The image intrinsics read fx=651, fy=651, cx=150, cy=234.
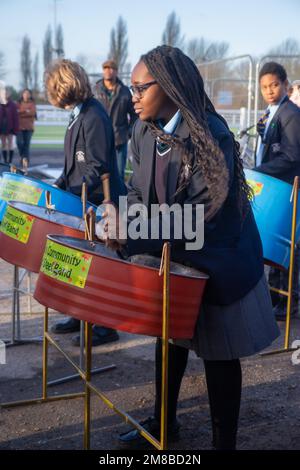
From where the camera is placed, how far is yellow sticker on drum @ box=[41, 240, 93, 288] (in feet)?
5.42

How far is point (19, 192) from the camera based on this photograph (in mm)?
2746

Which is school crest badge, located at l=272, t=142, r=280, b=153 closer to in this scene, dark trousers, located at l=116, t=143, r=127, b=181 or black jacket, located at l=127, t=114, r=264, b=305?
black jacket, located at l=127, t=114, r=264, b=305

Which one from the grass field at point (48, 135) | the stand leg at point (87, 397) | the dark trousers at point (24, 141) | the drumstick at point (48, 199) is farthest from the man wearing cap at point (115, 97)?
the grass field at point (48, 135)

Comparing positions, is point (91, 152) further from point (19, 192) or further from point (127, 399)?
point (127, 399)

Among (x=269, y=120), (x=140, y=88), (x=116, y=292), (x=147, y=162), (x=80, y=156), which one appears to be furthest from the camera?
(x=269, y=120)

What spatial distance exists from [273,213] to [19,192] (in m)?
1.13

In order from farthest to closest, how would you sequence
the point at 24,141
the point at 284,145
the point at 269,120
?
1. the point at 24,141
2. the point at 269,120
3. the point at 284,145

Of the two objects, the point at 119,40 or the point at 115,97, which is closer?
the point at 115,97

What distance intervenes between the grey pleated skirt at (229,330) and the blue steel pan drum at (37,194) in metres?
0.99

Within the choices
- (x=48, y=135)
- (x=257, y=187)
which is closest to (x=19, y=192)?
(x=257, y=187)

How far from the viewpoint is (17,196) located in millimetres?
2744

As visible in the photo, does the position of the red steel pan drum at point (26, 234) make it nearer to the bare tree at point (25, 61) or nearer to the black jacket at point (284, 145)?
the black jacket at point (284, 145)

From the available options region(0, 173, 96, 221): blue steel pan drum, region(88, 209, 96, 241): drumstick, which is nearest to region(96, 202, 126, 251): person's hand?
region(88, 209, 96, 241): drumstick

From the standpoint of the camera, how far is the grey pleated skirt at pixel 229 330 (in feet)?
Answer: 6.05
